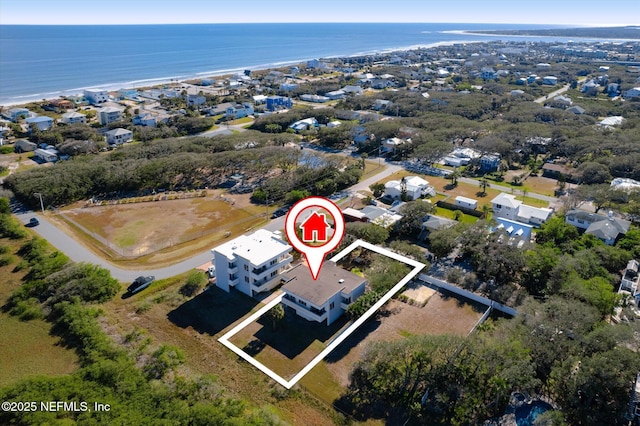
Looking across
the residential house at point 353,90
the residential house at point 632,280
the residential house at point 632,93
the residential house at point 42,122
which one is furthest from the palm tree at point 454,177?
the residential house at point 632,93

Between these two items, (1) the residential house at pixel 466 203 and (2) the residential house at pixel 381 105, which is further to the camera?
(2) the residential house at pixel 381 105

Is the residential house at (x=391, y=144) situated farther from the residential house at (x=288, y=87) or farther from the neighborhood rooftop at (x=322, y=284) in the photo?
the residential house at (x=288, y=87)

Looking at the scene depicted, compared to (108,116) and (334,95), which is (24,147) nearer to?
(108,116)

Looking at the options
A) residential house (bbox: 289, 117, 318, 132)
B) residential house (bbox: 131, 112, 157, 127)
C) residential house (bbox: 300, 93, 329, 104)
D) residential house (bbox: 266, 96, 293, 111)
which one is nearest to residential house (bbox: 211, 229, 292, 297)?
residential house (bbox: 289, 117, 318, 132)

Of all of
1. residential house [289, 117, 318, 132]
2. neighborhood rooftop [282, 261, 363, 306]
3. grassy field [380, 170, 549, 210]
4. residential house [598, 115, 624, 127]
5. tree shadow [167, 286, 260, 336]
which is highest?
residential house [598, 115, 624, 127]

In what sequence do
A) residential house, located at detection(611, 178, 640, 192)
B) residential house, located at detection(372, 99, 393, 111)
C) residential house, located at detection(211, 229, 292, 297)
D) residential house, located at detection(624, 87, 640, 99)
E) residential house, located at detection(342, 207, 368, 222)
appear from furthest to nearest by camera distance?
residential house, located at detection(624, 87, 640, 99)
residential house, located at detection(372, 99, 393, 111)
residential house, located at detection(611, 178, 640, 192)
residential house, located at detection(342, 207, 368, 222)
residential house, located at detection(211, 229, 292, 297)

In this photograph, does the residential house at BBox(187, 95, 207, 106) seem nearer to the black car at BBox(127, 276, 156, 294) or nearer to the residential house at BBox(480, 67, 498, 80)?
the black car at BBox(127, 276, 156, 294)

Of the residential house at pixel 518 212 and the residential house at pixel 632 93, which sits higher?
the residential house at pixel 632 93
